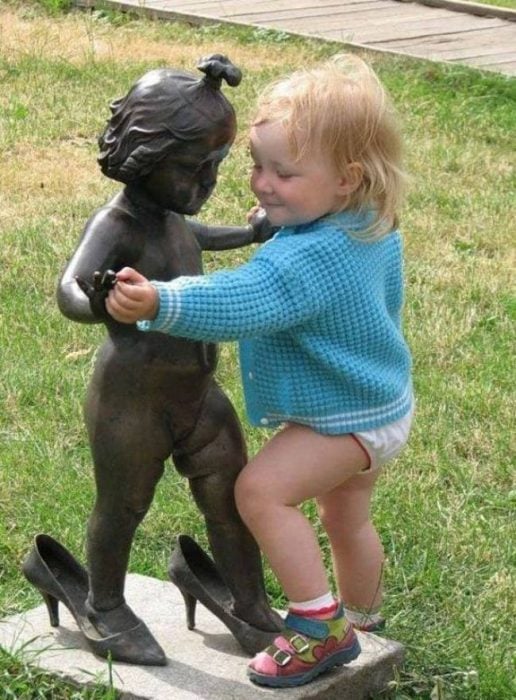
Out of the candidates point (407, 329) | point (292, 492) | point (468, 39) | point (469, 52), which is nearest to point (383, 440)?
point (292, 492)

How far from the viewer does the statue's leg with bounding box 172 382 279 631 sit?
3623 millimetres

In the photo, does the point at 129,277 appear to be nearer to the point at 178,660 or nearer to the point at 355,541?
the point at 178,660

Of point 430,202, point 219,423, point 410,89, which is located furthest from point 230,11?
point 219,423

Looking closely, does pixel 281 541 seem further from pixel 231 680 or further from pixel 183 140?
pixel 183 140

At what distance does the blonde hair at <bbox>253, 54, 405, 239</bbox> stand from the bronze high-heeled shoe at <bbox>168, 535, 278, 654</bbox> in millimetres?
945

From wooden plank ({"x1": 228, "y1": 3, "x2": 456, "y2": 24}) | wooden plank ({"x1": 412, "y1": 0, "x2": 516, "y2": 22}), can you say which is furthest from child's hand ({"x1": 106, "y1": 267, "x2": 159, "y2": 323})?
wooden plank ({"x1": 412, "y1": 0, "x2": 516, "y2": 22})

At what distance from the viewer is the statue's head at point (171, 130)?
11.0ft

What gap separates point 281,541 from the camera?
140 inches

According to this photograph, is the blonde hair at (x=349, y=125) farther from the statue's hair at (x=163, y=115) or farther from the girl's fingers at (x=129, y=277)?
the girl's fingers at (x=129, y=277)

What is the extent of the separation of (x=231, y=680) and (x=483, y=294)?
3727 millimetres

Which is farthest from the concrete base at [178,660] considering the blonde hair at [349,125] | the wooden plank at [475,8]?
the wooden plank at [475,8]

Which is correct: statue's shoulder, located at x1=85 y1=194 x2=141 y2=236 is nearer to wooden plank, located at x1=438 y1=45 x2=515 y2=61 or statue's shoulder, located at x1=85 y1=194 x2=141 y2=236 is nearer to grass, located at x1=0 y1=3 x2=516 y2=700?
grass, located at x1=0 y1=3 x2=516 y2=700

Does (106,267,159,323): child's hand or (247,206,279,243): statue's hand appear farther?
(247,206,279,243): statue's hand

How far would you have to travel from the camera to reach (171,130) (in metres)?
3.34
